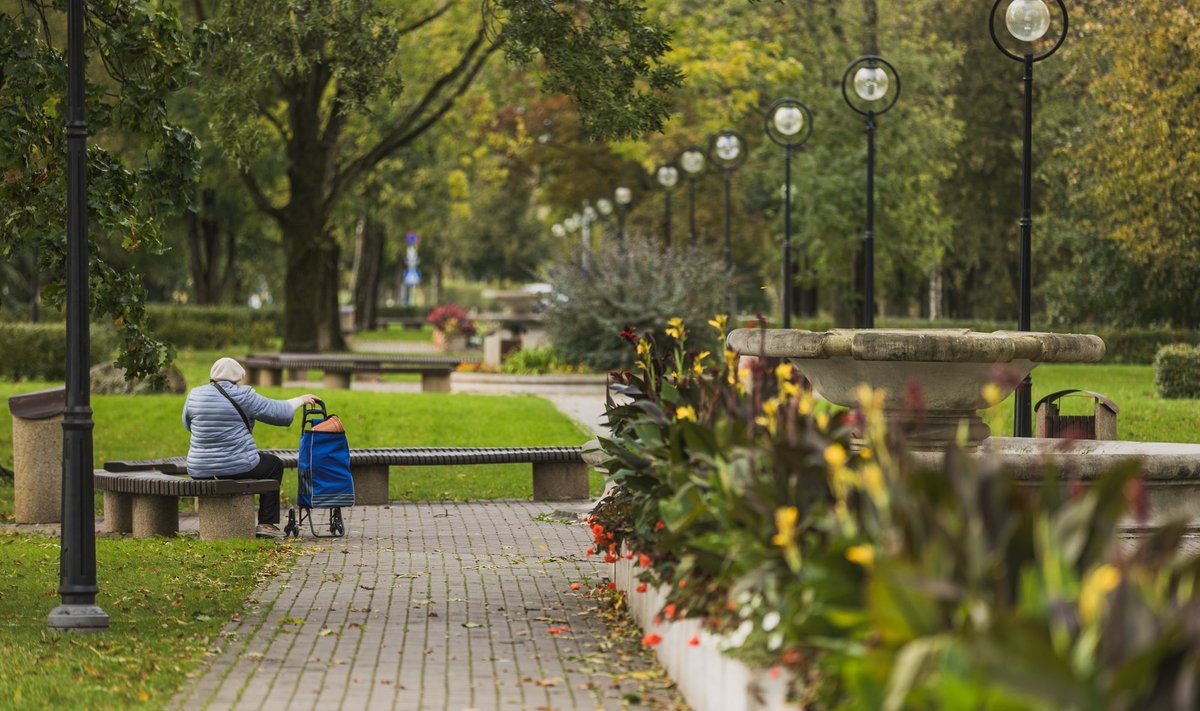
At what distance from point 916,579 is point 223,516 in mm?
8912

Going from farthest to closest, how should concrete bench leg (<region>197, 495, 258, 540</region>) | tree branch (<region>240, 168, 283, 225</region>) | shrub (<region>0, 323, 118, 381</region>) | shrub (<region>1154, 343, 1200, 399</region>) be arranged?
shrub (<region>0, 323, 118, 381</region>), tree branch (<region>240, 168, 283, 225</region>), shrub (<region>1154, 343, 1200, 399</region>), concrete bench leg (<region>197, 495, 258, 540</region>)

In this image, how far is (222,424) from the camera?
1182cm

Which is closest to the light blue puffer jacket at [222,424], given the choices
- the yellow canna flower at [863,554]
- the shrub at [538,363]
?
the yellow canna flower at [863,554]

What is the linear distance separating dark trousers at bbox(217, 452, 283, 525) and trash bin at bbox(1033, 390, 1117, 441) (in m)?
5.80

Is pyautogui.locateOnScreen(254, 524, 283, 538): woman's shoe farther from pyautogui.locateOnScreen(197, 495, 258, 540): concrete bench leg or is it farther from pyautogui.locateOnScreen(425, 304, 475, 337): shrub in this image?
pyautogui.locateOnScreen(425, 304, 475, 337): shrub

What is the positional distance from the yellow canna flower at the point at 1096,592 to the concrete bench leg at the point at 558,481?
11.6 meters

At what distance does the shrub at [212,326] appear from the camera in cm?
4642

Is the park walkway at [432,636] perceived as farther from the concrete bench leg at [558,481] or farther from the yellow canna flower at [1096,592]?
the yellow canna flower at [1096,592]

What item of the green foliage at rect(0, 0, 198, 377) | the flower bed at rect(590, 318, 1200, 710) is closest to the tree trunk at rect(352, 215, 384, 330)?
the green foliage at rect(0, 0, 198, 377)

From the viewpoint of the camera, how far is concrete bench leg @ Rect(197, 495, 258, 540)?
1198 centimetres

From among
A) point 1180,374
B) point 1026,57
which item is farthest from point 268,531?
point 1180,374

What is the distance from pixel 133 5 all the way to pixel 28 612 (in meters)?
3.36

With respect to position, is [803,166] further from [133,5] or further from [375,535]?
[133,5]

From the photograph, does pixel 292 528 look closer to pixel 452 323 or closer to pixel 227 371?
pixel 227 371
